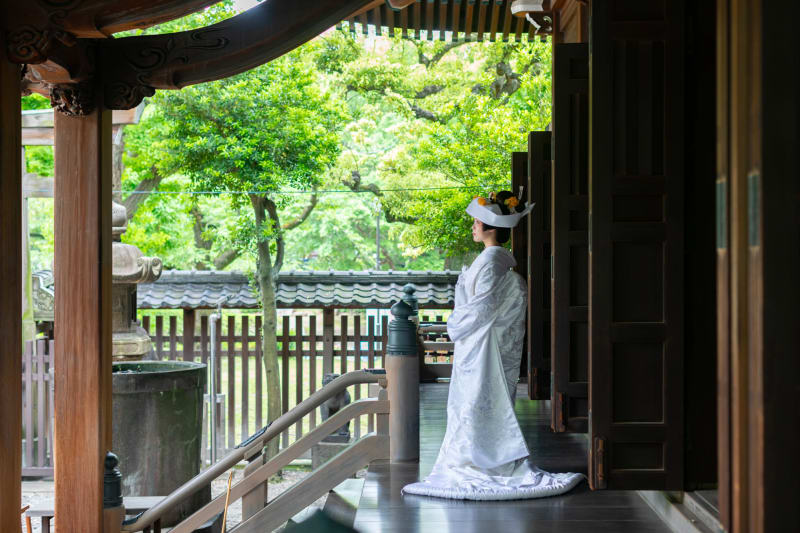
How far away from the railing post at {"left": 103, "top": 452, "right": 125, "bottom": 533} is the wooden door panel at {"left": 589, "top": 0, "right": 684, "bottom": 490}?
7.45 feet

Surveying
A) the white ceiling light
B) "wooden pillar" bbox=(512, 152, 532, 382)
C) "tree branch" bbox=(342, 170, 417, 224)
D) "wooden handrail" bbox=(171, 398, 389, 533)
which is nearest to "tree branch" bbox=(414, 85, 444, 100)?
"tree branch" bbox=(342, 170, 417, 224)

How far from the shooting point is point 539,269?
6.30m

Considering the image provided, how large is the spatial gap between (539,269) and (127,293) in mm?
3502

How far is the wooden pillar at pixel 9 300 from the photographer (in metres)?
2.71

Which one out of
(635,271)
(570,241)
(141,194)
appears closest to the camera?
(635,271)

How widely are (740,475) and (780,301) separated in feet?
1.36

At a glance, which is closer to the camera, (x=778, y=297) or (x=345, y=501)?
(x=778, y=297)

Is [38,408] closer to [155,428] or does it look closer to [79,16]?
[155,428]

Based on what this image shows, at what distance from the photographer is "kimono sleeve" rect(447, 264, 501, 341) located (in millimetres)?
4602

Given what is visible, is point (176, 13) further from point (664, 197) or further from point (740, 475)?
point (740, 475)

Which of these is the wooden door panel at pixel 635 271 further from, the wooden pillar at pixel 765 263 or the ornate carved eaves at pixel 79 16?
the ornate carved eaves at pixel 79 16

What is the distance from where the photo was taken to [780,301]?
177 centimetres

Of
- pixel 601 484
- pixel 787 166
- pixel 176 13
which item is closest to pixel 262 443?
pixel 601 484

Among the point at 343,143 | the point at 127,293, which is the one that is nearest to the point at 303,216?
the point at 343,143
